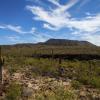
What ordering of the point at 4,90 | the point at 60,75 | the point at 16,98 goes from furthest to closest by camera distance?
the point at 60,75
the point at 4,90
the point at 16,98

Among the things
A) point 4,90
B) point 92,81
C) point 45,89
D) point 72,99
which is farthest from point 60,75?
point 72,99

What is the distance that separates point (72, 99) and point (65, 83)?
15.0 feet

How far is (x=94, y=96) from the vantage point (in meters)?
13.1

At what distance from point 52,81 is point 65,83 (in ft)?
3.06

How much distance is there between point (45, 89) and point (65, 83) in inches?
88.8

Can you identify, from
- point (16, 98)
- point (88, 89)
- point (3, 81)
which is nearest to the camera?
point (16, 98)

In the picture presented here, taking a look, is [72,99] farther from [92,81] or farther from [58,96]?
[92,81]

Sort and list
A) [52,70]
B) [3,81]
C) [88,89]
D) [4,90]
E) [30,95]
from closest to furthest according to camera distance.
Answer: [30,95] < [4,90] < [88,89] < [3,81] < [52,70]

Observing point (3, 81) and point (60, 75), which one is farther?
point (60, 75)

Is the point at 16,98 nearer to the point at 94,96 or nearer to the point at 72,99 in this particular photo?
the point at 72,99

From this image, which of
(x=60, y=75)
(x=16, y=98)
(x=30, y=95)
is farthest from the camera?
(x=60, y=75)

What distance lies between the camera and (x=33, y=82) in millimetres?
16438

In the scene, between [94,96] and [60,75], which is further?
[60,75]

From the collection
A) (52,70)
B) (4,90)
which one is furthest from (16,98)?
→ (52,70)
